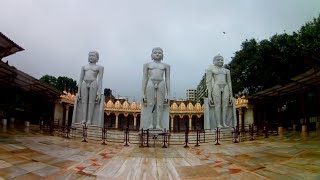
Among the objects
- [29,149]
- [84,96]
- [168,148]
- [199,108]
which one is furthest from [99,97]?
[199,108]

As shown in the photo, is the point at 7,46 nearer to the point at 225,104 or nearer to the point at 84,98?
the point at 84,98

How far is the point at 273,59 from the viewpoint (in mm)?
27922

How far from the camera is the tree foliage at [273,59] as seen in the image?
25.7 meters

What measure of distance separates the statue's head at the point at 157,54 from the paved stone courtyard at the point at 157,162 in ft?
20.8

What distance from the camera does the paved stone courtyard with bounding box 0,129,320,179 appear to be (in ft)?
26.9

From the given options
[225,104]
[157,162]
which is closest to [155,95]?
[225,104]

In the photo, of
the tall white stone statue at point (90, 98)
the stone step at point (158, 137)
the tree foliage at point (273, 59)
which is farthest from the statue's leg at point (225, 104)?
the tree foliage at point (273, 59)

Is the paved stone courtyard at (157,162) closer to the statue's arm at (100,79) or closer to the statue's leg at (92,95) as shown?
the statue's leg at (92,95)

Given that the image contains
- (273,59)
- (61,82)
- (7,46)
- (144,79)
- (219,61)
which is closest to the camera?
(7,46)

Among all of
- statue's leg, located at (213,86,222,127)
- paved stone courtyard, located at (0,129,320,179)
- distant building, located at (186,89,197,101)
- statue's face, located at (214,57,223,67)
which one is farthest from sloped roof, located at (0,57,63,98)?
distant building, located at (186,89,197,101)

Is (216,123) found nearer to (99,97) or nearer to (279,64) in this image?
(99,97)

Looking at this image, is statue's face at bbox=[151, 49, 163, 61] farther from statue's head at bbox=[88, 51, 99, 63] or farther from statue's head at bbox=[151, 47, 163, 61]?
statue's head at bbox=[88, 51, 99, 63]

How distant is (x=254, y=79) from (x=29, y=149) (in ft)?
77.6

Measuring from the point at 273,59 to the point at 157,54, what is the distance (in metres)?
14.6
